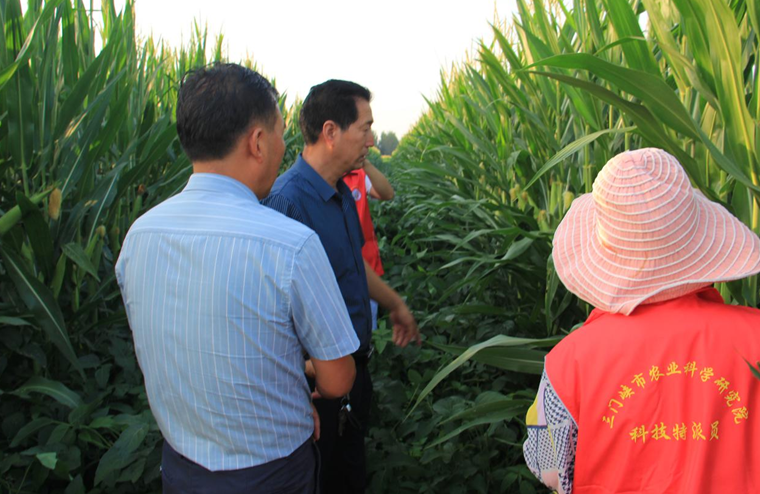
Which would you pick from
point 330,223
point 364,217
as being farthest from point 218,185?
point 364,217

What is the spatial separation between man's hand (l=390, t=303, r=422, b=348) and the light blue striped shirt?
88 cm

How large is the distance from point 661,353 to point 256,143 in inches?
31.3

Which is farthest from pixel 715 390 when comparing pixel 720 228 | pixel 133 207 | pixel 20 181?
pixel 133 207

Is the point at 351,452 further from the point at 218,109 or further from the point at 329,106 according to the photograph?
the point at 218,109

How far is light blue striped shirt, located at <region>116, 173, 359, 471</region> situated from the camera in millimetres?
1115

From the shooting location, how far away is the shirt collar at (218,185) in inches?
46.9

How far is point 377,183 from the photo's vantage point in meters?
3.32

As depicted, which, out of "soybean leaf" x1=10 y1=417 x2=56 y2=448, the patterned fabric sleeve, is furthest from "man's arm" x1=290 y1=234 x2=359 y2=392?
→ "soybean leaf" x1=10 y1=417 x2=56 y2=448

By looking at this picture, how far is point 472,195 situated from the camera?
164 inches

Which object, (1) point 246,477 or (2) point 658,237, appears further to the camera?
(1) point 246,477

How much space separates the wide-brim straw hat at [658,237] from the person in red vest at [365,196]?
171 cm

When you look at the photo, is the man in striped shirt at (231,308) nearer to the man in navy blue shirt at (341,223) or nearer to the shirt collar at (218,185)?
the shirt collar at (218,185)

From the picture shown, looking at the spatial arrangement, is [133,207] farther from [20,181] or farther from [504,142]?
[504,142]

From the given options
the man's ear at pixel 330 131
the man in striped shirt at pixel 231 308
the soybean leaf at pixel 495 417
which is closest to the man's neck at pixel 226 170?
the man in striped shirt at pixel 231 308
